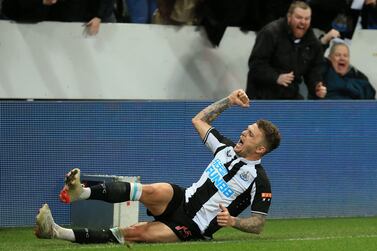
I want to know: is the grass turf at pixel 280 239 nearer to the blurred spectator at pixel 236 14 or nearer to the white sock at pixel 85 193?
the white sock at pixel 85 193

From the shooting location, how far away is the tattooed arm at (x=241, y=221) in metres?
9.28

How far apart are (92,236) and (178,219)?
0.81 metres

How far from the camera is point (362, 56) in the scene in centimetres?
1481

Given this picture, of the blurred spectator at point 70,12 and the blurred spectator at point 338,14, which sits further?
the blurred spectator at point 338,14

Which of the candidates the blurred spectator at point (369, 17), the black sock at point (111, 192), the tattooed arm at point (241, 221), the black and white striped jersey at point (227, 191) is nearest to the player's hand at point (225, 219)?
the tattooed arm at point (241, 221)

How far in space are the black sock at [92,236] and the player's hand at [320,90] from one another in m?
4.78

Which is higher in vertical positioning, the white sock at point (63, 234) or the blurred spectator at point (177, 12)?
the blurred spectator at point (177, 12)

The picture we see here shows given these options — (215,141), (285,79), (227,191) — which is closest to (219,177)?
(227,191)

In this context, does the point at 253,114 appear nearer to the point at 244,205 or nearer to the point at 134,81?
the point at 134,81

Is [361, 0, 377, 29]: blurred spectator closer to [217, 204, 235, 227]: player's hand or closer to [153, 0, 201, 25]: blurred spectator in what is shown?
[153, 0, 201, 25]: blurred spectator

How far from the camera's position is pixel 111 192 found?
30.2 ft

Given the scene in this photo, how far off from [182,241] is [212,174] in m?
0.69

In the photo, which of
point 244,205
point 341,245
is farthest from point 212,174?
point 341,245

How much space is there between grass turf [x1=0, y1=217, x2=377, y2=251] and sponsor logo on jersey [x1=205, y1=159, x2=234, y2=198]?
0.48 metres
